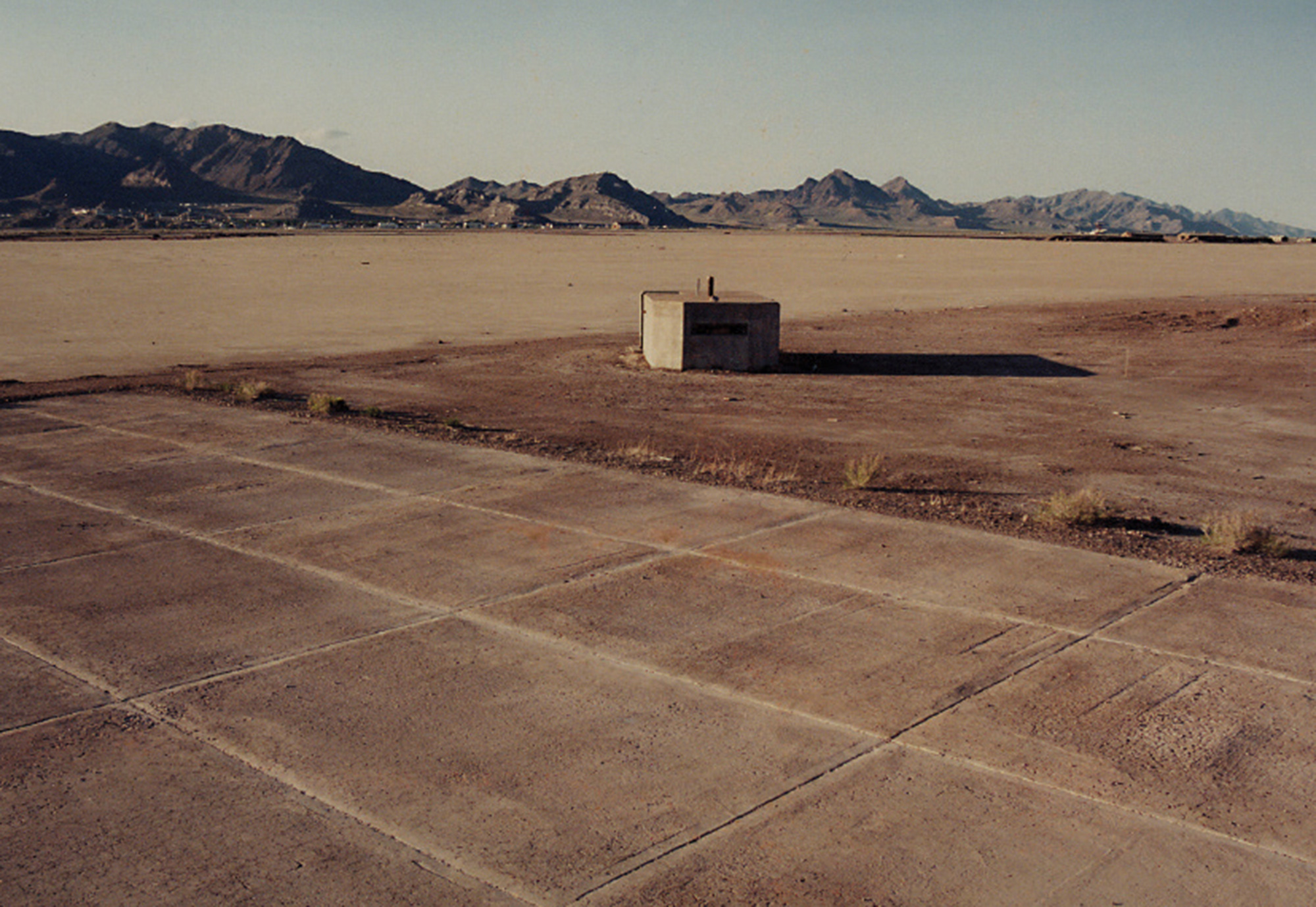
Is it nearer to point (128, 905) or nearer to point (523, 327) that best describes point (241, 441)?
point (128, 905)

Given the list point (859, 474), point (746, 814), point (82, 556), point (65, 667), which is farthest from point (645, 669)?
point (859, 474)

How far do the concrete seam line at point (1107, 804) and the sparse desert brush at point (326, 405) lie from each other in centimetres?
1090

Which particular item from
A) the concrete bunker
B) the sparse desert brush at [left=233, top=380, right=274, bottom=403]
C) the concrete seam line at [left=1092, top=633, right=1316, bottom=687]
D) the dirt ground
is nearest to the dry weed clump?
the dirt ground

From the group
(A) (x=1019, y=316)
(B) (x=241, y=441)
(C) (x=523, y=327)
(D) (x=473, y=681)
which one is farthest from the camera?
(A) (x=1019, y=316)

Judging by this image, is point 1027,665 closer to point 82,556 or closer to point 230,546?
point 230,546

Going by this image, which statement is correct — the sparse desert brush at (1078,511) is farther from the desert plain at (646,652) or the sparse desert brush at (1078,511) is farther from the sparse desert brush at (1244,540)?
the sparse desert brush at (1244,540)

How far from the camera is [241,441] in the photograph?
12.9 meters

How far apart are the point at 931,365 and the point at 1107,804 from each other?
16916 millimetres

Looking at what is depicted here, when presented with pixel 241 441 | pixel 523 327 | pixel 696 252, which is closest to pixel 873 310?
pixel 523 327

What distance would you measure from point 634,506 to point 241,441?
17.1ft

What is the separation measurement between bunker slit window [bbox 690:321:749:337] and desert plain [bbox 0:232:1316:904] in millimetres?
3385

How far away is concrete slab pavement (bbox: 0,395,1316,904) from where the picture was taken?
457cm

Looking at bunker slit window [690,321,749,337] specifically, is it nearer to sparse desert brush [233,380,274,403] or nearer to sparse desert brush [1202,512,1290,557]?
sparse desert brush [233,380,274,403]

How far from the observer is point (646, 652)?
677 centimetres
